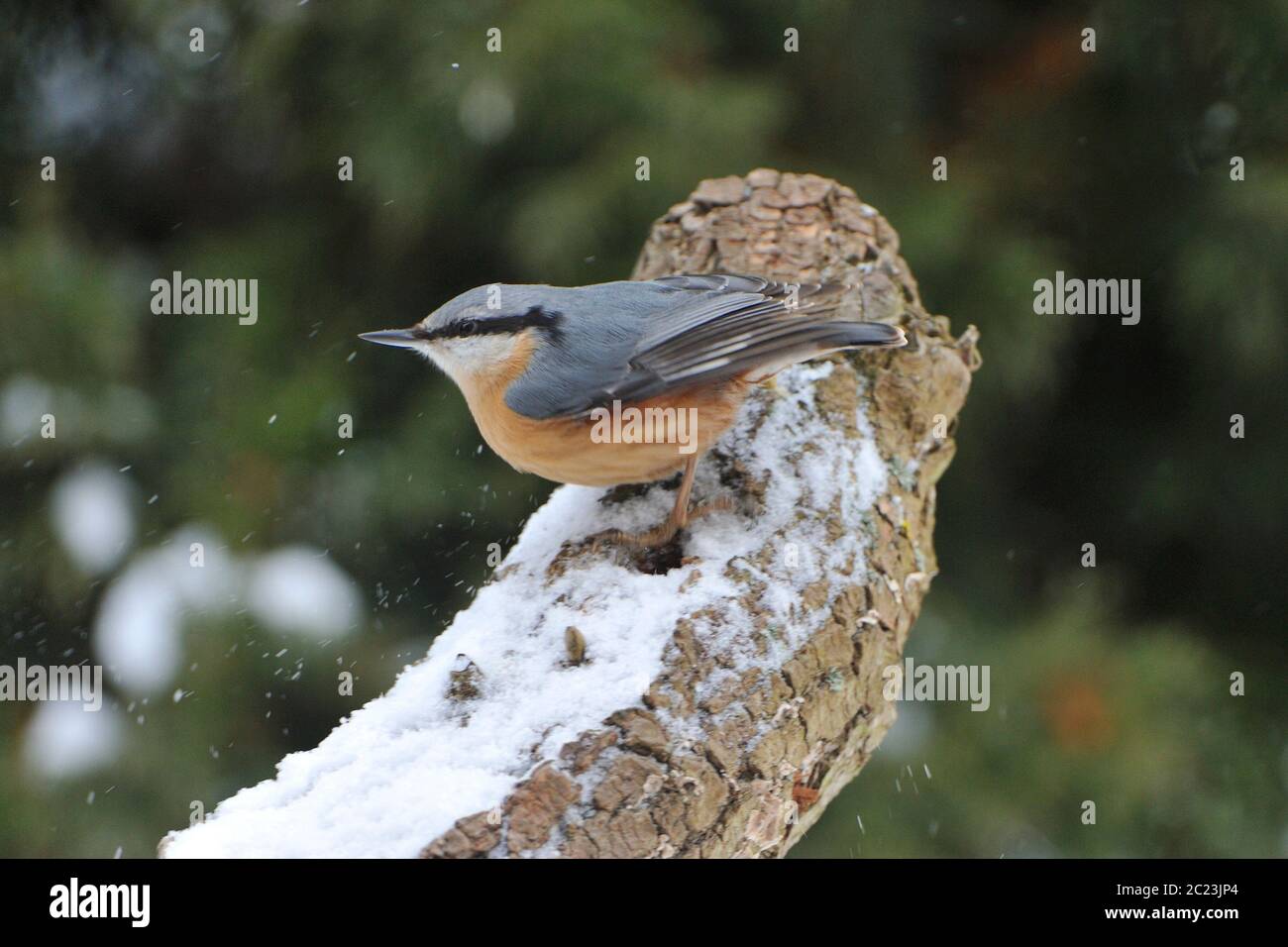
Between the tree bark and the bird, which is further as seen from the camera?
the bird

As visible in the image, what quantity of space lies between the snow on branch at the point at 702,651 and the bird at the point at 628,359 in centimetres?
10

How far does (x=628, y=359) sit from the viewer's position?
7.05ft

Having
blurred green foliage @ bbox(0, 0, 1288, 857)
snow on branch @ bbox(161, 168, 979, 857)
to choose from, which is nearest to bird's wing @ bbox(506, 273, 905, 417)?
snow on branch @ bbox(161, 168, 979, 857)

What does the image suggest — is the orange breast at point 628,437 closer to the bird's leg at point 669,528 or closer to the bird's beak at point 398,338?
the bird's leg at point 669,528

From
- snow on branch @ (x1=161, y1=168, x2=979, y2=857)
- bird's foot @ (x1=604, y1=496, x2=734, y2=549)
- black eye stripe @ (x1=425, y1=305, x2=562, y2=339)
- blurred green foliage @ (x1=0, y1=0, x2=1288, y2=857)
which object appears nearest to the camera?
snow on branch @ (x1=161, y1=168, x2=979, y2=857)

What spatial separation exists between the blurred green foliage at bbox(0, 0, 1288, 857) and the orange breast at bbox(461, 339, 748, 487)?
52.0 inches

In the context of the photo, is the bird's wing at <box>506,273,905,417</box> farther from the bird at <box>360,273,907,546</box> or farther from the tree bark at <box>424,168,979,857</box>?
the tree bark at <box>424,168,979,857</box>

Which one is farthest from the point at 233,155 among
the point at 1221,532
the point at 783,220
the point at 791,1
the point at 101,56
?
the point at 1221,532

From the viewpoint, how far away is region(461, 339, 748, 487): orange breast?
206cm

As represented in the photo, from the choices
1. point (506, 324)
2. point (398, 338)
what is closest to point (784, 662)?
point (506, 324)

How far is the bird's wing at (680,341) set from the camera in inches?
81.7

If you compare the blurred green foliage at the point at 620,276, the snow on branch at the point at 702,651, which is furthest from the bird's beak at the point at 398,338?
the blurred green foliage at the point at 620,276

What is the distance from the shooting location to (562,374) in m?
2.17

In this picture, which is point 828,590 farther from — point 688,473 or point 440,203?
point 440,203
